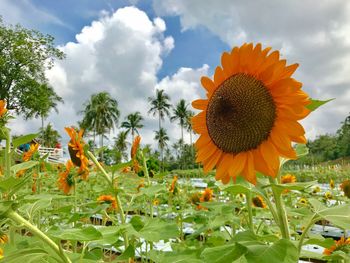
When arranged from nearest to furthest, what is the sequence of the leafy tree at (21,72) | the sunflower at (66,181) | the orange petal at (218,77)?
1. the orange petal at (218,77)
2. the sunflower at (66,181)
3. the leafy tree at (21,72)

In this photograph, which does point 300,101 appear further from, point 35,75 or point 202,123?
point 35,75

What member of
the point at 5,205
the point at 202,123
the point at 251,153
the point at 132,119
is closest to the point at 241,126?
the point at 251,153

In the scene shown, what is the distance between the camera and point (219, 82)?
1.06 metres

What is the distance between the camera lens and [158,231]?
4.03 ft

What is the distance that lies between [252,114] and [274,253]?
359 millimetres

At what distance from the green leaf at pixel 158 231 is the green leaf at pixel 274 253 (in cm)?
39

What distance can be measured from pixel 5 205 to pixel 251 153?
623 mm

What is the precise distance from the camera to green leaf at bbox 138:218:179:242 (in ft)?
3.81

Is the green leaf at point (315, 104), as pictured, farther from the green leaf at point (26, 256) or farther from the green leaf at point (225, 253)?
the green leaf at point (26, 256)

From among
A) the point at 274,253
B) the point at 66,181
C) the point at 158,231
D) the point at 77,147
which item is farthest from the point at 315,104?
the point at 66,181

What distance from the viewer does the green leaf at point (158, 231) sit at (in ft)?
3.81

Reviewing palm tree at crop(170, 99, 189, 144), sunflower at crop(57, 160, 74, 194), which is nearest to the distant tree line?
palm tree at crop(170, 99, 189, 144)

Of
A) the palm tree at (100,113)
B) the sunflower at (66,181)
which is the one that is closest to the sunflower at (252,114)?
the sunflower at (66,181)

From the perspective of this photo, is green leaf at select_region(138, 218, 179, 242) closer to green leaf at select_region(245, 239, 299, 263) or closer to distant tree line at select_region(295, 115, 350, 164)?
green leaf at select_region(245, 239, 299, 263)
